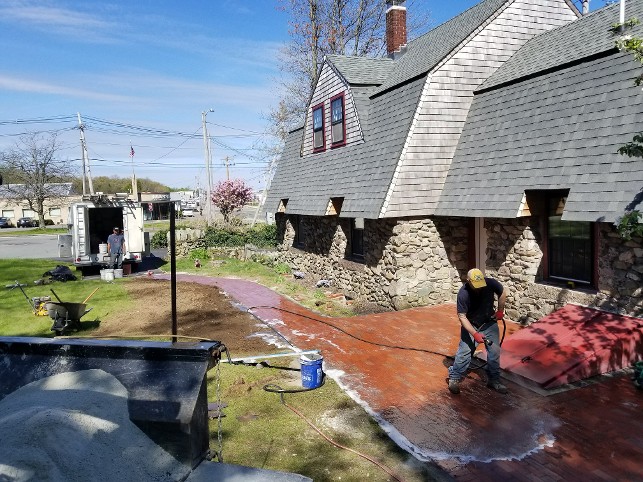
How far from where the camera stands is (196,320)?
11.6 meters

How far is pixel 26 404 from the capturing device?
3986 mm

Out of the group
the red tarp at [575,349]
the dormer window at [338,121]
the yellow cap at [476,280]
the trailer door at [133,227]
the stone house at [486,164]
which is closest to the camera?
the yellow cap at [476,280]

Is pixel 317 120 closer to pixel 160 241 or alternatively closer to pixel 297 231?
pixel 297 231

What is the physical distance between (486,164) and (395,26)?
9572 mm

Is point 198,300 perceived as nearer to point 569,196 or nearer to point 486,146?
point 486,146

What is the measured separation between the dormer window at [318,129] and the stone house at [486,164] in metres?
0.06

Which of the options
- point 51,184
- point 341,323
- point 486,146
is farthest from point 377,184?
point 51,184

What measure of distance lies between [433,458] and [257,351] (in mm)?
4394

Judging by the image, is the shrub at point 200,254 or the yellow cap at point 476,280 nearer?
the yellow cap at point 476,280

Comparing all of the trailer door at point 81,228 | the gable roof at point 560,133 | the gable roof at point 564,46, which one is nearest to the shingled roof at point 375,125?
the gable roof at point 564,46

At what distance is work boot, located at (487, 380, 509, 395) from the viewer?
6.75m

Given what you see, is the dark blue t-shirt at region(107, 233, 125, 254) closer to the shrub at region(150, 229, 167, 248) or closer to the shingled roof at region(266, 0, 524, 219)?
the shingled roof at region(266, 0, 524, 219)

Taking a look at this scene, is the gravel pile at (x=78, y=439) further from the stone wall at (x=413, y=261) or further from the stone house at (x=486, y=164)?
the stone wall at (x=413, y=261)

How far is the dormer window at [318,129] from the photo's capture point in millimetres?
17094
